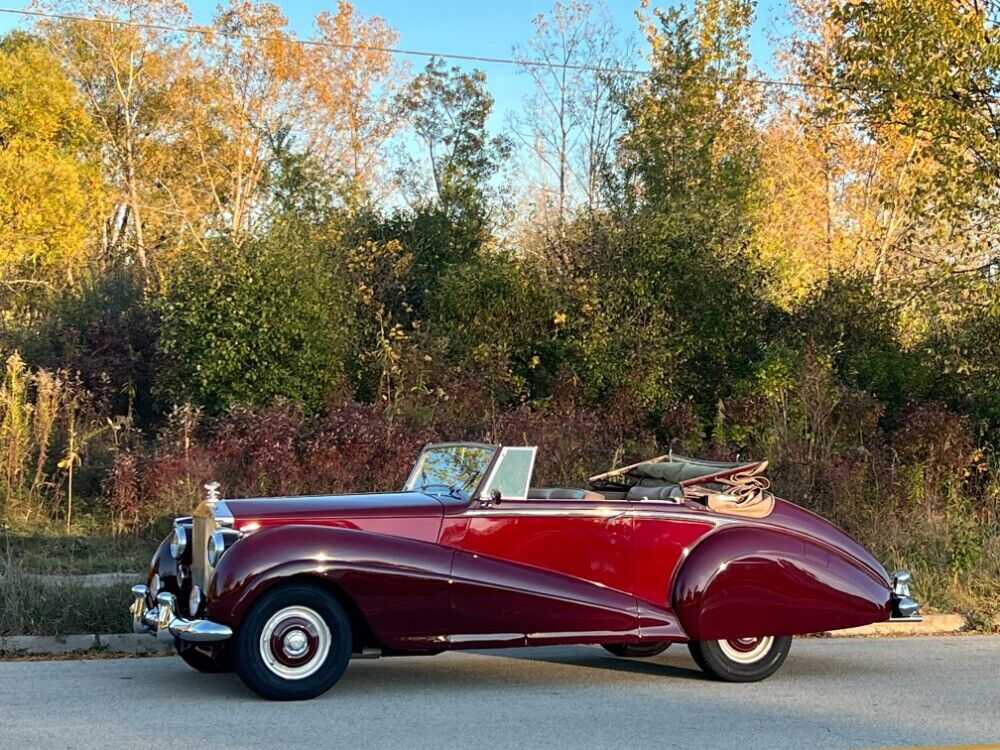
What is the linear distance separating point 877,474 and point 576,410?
4352 millimetres

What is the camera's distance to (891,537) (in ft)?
44.0

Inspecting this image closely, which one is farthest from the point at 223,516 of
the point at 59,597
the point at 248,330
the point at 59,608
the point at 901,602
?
the point at 248,330

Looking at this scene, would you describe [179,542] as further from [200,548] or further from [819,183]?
[819,183]

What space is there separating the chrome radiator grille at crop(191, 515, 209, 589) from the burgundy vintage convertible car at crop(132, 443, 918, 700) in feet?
0.06

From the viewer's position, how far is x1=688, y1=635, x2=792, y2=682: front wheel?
27.9 feet

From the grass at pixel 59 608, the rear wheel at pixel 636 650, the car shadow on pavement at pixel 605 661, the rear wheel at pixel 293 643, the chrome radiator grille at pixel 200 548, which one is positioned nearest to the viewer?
the rear wheel at pixel 293 643

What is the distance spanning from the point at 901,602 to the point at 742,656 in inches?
45.2

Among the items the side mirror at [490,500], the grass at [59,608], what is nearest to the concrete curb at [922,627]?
the side mirror at [490,500]

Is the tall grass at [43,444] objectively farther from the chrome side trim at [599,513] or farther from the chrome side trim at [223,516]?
the chrome side trim at [599,513]

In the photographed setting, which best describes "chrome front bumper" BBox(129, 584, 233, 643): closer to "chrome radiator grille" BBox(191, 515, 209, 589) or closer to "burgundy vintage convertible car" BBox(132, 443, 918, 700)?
"burgundy vintage convertible car" BBox(132, 443, 918, 700)

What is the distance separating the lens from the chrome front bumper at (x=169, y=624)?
24.2ft

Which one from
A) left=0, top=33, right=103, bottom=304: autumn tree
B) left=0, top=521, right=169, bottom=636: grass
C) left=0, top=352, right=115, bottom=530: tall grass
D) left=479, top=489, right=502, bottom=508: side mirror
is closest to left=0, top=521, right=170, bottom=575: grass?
left=0, top=521, right=169, bottom=636: grass

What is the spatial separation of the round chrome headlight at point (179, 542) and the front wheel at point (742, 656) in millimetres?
3433

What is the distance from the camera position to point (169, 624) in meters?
7.60
